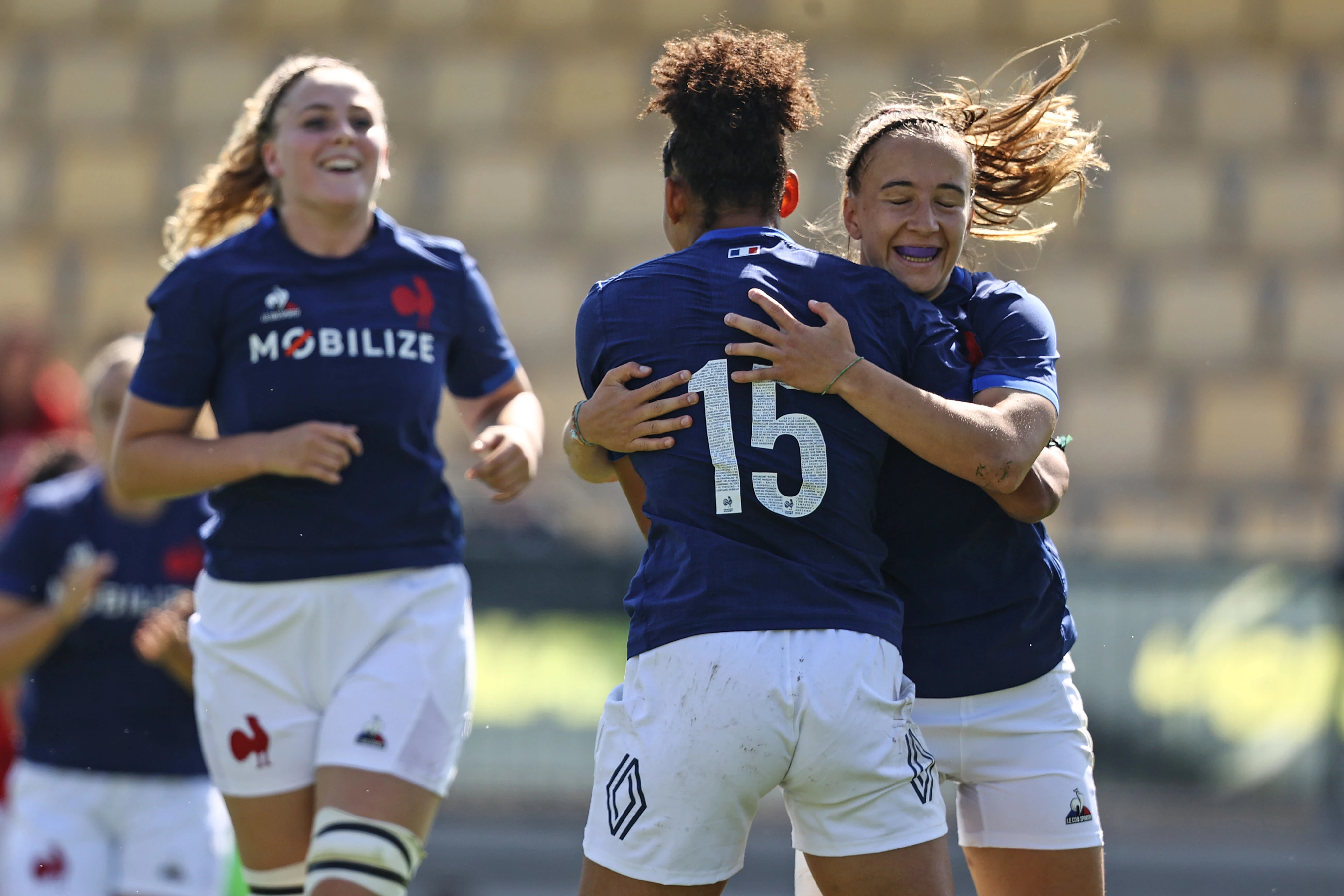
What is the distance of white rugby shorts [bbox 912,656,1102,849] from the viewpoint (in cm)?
301

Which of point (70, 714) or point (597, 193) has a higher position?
point (597, 193)

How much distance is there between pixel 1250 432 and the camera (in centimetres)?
996

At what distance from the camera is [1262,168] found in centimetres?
1052

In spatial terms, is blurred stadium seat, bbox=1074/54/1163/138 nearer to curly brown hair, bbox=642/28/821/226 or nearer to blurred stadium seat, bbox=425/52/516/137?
blurred stadium seat, bbox=425/52/516/137

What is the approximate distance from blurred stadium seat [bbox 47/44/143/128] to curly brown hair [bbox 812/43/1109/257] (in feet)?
30.7

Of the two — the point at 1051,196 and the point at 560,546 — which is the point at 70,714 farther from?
the point at 1051,196

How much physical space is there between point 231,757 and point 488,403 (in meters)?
1.08

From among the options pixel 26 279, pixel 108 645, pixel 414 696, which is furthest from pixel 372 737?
pixel 26 279

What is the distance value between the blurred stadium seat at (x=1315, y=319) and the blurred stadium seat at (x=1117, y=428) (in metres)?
0.99

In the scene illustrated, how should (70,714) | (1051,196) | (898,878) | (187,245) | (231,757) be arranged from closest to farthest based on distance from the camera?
(898,878) < (231,757) < (187,245) < (70,714) < (1051,196)

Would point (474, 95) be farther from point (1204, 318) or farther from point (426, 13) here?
point (1204, 318)

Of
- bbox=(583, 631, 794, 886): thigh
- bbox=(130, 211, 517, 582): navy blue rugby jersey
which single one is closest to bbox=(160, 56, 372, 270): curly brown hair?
bbox=(130, 211, 517, 582): navy blue rugby jersey

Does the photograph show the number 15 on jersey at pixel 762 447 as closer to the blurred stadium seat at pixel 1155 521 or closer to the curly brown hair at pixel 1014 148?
the curly brown hair at pixel 1014 148

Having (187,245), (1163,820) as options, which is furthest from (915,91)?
(187,245)
